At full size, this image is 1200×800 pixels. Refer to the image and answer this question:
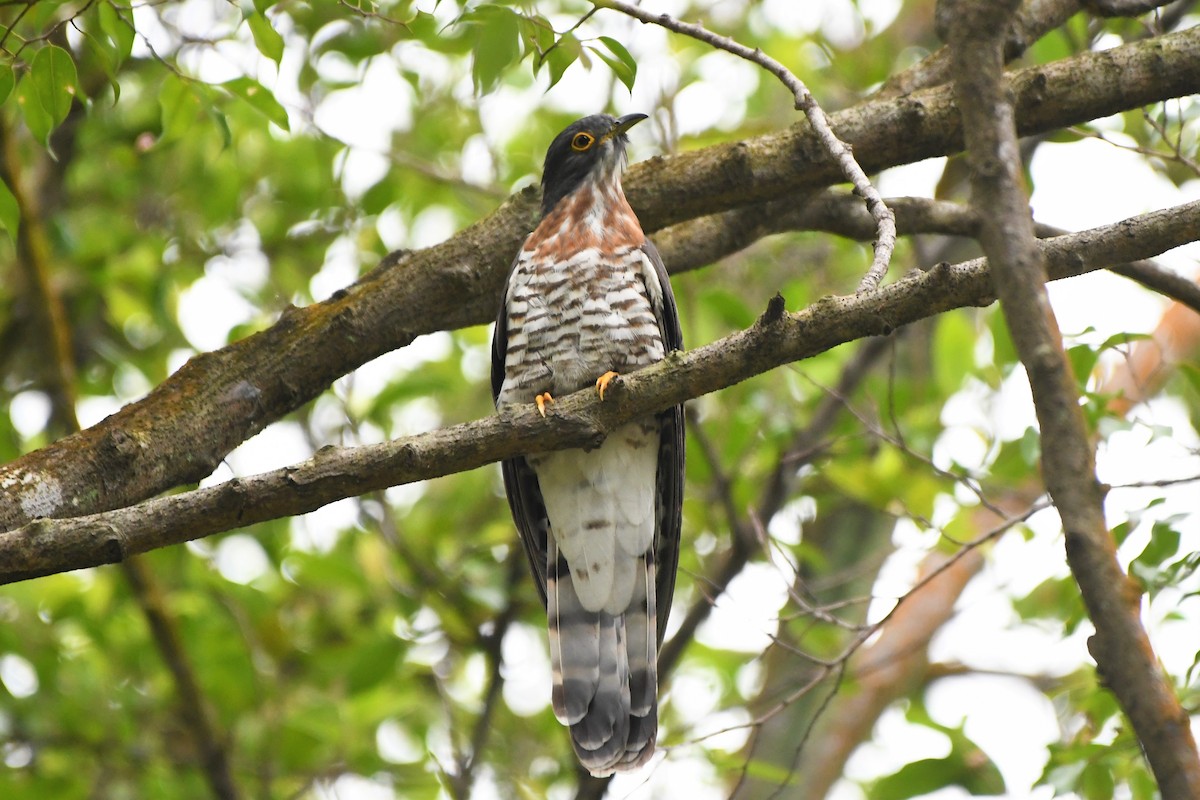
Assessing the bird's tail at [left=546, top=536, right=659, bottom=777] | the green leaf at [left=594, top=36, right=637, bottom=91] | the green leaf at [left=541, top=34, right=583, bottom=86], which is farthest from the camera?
the bird's tail at [left=546, top=536, right=659, bottom=777]

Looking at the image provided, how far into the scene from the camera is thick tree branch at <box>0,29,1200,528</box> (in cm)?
312

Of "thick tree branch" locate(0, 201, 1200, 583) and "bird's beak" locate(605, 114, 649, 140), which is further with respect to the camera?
"bird's beak" locate(605, 114, 649, 140)

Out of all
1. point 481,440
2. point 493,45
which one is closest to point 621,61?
point 493,45

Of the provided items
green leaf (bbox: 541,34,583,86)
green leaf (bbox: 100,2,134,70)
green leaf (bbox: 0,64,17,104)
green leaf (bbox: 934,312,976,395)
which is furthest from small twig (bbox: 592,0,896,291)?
green leaf (bbox: 934,312,976,395)

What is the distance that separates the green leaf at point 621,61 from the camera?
296cm

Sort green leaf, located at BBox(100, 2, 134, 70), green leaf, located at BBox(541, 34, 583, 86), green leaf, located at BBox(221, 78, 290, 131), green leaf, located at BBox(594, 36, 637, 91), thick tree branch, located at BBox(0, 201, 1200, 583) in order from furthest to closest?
green leaf, located at BBox(221, 78, 290, 131)
green leaf, located at BBox(541, 34, 583, 86)
green leaf, located at BBox(100, 2, 134, 70)
green leaf, located at BBox(594, 36, 637, 91)
thick tree branch, located at BBox(0, 201, 1200, 583)

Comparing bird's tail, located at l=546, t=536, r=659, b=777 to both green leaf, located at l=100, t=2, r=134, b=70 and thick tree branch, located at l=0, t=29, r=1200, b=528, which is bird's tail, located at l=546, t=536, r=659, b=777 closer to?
thick tree branch, located at l=0, t=29, r=1200, b=528

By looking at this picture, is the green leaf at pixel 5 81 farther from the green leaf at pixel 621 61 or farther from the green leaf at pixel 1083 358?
the green leaf at pixel 1083 358

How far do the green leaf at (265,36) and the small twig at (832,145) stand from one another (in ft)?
2.84

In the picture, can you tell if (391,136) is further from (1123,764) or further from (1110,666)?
(1110,666)

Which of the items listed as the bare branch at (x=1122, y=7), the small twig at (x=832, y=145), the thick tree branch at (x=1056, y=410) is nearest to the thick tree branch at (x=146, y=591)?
the small twig at (x=832, y=145)

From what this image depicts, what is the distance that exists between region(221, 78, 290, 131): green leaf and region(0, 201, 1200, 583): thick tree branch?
1193mm

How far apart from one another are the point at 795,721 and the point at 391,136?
3.65 meters

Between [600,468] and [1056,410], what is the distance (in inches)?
107
